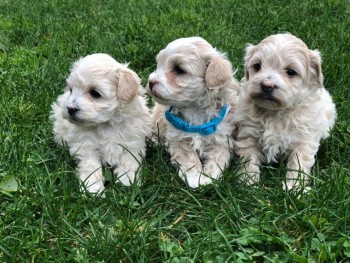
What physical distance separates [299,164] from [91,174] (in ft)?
5.07

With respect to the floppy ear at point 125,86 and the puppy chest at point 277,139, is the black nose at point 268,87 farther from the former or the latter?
the floppy ear at point 125,86

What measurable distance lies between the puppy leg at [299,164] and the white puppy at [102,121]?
1162 millimetres

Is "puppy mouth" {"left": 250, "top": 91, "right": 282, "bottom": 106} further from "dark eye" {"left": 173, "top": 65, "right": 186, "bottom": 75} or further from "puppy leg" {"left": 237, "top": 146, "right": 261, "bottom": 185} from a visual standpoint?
"dark eye" {"left": 173, "top": 65, "right": 186, "bottom": 75}

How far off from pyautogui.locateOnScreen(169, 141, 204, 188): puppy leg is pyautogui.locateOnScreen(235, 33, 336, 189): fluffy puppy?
1.11ft

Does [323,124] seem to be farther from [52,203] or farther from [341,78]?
[52,203]

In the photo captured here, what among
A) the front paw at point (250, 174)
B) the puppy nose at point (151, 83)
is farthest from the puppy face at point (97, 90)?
the front paw at point (250, 174)

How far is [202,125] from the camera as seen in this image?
404 cm

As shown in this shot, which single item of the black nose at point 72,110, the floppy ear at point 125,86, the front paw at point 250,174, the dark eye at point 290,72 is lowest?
the front paw at point 250,174

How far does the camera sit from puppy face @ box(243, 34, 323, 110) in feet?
12.3

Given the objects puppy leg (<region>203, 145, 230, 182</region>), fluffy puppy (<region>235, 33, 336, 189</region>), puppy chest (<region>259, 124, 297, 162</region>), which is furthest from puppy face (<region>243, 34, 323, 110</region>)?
puppy leg (<region>203, 145, 230, 182</region>)

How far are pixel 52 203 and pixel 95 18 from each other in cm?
447

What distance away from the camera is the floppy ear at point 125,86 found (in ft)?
12.7

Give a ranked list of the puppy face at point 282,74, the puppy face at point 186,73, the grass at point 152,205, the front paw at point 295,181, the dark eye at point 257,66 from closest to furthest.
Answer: the grass at point 152,205, the front paw at point 295,181, the puppy face at point 282,74, the puppy face at point 186,73, the dark eye at point 257,66

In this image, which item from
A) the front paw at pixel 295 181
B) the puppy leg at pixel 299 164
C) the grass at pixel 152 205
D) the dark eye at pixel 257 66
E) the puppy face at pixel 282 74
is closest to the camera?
the grass at pixel 152 205
